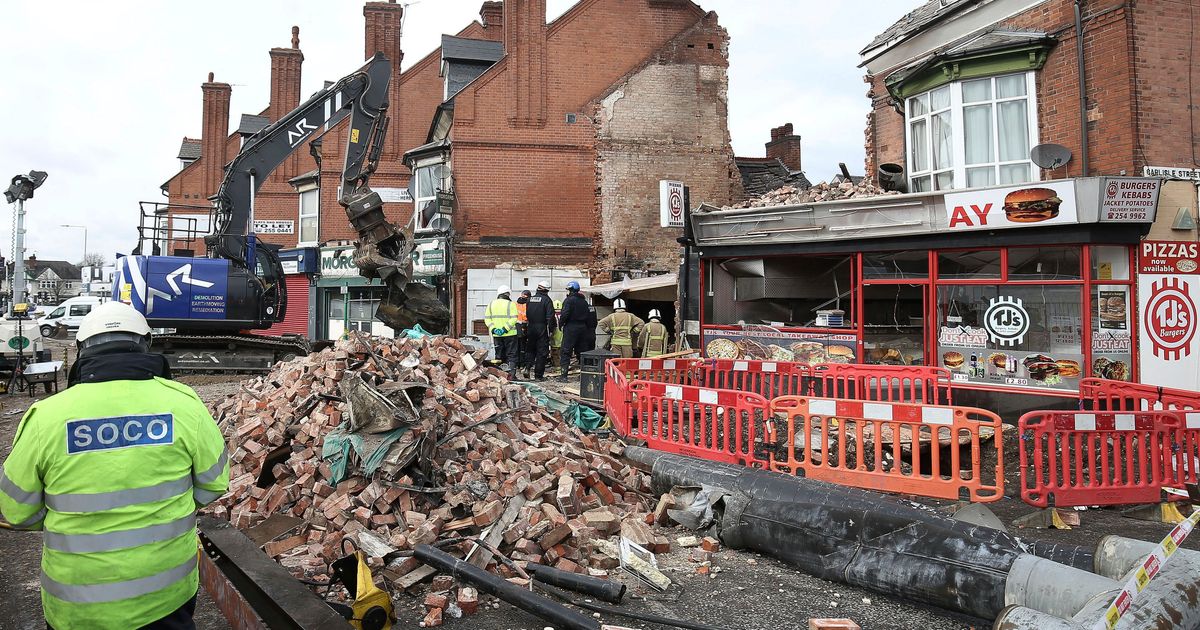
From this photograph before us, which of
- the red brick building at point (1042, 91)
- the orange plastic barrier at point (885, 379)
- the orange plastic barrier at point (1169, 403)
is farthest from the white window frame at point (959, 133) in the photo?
the orange plastic barrier at point (1169, 403)

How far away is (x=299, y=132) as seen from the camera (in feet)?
54.8

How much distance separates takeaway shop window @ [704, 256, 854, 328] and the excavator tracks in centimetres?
997

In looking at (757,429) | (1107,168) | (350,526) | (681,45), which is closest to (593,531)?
(350,526)

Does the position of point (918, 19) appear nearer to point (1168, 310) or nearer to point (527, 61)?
point (1168, 310)

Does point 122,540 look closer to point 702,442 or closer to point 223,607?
point 223,607

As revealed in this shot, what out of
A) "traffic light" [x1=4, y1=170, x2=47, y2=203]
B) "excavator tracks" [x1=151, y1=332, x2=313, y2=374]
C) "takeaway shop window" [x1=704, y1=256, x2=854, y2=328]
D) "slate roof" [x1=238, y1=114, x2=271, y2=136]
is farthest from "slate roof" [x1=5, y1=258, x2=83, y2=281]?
"takeaway shop window" [x1=704, y1=256, x2=854, y2=328]

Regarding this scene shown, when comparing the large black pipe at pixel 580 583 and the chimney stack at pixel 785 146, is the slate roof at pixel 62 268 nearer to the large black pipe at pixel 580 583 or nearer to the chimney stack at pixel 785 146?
the chimney stack at pixel 785 146

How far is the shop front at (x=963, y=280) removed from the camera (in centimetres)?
1020

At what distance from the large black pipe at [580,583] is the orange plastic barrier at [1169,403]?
521 centimetres

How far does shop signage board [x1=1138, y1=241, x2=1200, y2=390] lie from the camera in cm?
1016

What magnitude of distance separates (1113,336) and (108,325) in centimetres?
1191

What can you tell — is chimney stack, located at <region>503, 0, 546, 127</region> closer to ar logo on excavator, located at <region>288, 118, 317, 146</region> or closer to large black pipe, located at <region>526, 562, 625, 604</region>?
ar logo on excavator, located at <region>288, 118, 317, 146</region>

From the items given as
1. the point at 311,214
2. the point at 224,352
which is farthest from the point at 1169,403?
the point at 311,214

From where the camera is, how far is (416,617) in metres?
4.45
